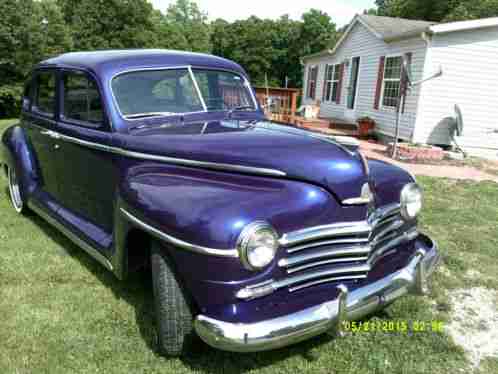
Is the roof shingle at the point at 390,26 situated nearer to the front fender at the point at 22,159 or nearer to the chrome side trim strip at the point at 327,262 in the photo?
the front fender at the point at 22,159

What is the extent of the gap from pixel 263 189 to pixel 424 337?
1.62m

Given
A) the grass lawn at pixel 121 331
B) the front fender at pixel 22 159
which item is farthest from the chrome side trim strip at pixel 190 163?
the front fender at pixel 22 159

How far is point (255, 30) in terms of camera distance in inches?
1565

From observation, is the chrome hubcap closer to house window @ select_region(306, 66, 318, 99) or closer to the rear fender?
the rear fender

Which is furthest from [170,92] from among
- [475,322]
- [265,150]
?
[475,322]

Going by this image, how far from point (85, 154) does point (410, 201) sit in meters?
2.46

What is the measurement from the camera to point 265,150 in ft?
8.30

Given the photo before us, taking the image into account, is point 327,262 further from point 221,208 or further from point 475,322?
point 475,322

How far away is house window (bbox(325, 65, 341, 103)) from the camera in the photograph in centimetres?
1631

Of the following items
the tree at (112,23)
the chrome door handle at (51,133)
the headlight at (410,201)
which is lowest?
the headlight at (410,201)

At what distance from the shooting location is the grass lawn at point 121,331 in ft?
8.47

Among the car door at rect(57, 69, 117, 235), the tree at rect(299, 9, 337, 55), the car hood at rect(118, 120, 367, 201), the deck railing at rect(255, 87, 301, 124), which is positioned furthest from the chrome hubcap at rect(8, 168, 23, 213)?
the tree at rect(299, 9, 337, 55)

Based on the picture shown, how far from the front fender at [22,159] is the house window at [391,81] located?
389 inches

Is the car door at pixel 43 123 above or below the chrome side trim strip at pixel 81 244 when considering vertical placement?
above
